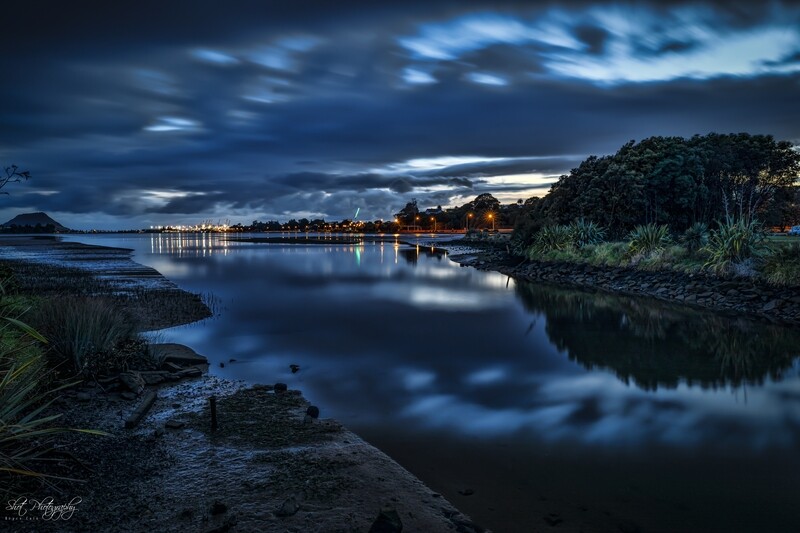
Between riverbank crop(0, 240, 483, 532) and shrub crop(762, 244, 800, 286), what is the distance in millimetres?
24585

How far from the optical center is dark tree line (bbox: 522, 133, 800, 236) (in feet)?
150

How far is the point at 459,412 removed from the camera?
11094mm

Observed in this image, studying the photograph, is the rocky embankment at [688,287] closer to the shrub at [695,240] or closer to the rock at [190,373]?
the shrub at [695,240]

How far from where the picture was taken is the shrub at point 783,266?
23181 mm

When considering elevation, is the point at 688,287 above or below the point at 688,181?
Answer: below

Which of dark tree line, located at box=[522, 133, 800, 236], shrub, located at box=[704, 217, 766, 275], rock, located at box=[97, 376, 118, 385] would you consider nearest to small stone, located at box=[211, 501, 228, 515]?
rock, located at box=[97, 376, 118, 385]

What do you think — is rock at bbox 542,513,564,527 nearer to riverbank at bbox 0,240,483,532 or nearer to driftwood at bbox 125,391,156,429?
riverbank at bbox 0,240,483,532

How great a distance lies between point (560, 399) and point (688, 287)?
2056 cm

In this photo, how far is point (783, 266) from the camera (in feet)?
77.7

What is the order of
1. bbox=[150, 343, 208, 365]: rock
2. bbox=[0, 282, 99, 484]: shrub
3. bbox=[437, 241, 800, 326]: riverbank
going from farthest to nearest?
bbox=[437, 241, 800, 326]: riverbank
bbox=[150, 343, 208, 365]: rock
bbox=[0, 282, 99, 484]: shrub

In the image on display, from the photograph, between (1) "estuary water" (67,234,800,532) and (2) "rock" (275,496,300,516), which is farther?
(1) "estuary water" (67,234,800,532)

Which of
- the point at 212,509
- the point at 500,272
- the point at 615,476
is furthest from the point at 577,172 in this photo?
the point at 212,509

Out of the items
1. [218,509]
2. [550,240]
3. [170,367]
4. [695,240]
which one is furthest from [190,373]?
[550,240]

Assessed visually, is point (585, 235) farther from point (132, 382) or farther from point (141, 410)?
point (141, 410)
